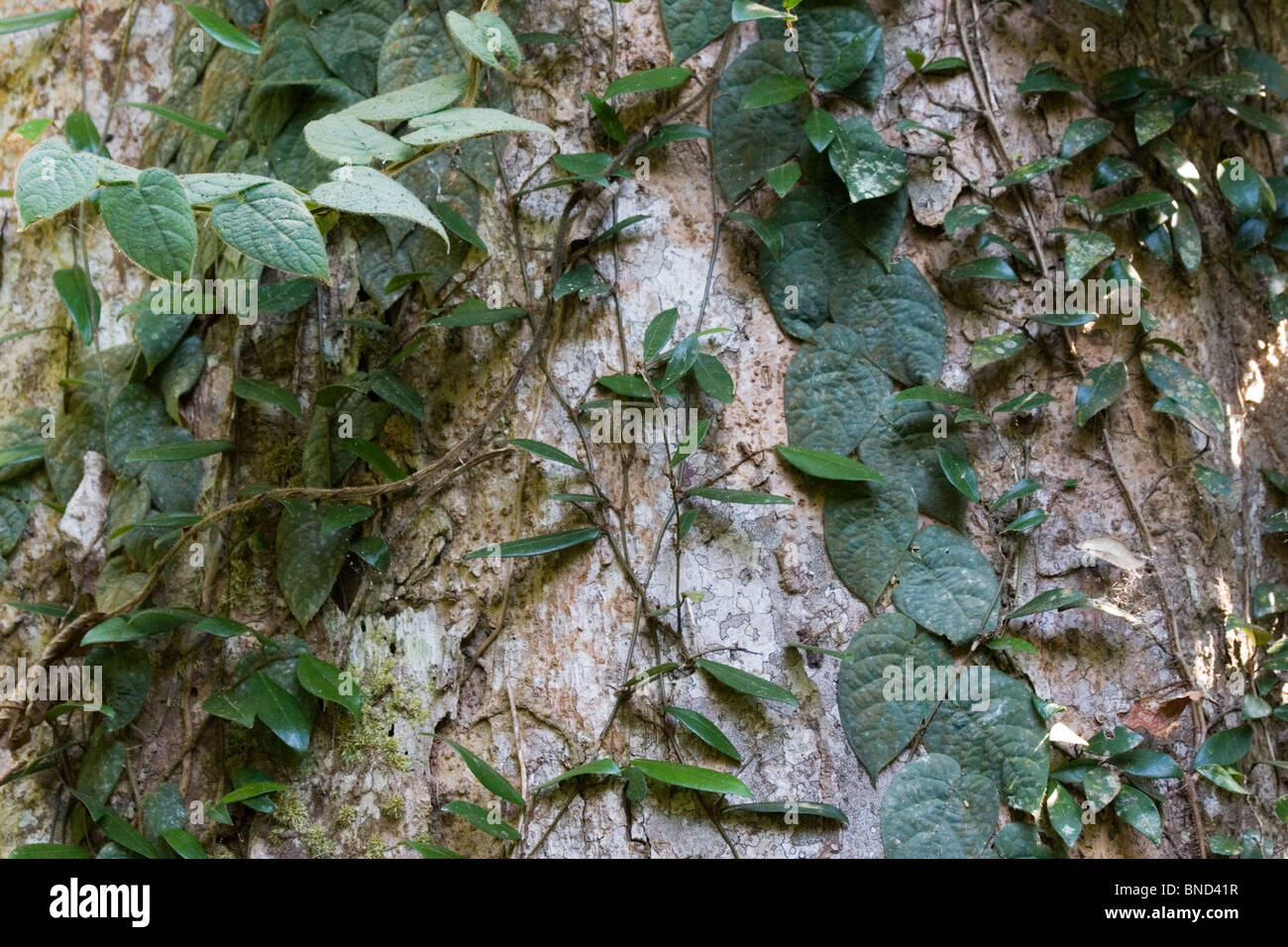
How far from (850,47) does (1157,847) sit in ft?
4.81

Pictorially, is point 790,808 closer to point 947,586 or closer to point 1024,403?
point 947,586

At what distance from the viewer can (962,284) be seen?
166 centimetres

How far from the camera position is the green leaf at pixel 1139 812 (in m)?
1.47

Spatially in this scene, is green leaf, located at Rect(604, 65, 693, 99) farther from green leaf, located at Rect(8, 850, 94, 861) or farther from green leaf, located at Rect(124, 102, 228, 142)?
green leaf, located at Rect(8, 850, 94, 861)

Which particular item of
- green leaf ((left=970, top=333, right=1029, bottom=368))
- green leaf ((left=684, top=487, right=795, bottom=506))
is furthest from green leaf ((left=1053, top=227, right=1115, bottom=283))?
green leaf ((left=684, top=487, right=795, bottom=506))

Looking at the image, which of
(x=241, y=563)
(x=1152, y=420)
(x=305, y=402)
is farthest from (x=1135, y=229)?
(x=241, y=563)

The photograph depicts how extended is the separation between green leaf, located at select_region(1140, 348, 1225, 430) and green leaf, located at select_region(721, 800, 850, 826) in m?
0.96

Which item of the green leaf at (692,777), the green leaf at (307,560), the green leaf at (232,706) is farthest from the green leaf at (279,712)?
the green leaf at (692,777)

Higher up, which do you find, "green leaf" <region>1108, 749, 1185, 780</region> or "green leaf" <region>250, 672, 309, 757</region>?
"green leaf" <region>250, 672, 309, 757</region>

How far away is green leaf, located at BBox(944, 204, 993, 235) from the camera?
1610 mm

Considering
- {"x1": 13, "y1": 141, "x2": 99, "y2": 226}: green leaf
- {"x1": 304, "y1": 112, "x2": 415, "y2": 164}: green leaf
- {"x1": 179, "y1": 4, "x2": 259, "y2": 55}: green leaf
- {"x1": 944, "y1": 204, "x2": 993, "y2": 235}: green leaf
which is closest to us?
{"x1": 13, "y1": 141, "x2": 99, "y2": 226}: green leaf

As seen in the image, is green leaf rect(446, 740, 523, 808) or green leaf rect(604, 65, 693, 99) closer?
green leaf rect(446, 740, 523, 808)

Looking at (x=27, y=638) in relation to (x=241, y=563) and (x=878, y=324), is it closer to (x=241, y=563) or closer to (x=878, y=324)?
(x=241, y=563)
